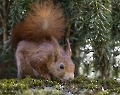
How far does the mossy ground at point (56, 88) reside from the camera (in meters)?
2.10

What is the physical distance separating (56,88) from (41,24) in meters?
0.56

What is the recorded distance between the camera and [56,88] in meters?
2.19

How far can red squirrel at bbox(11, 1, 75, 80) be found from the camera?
253cm

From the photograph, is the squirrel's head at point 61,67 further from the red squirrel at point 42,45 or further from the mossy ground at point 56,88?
the mossy ground at point 56,88

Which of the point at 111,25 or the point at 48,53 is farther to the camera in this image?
the point at 111,25

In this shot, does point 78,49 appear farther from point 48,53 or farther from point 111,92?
point 111,92

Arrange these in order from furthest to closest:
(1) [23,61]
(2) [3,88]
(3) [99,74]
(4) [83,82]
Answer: (3) [99,74], (1) [23,61], (4) [83,82], (2) [3,88]

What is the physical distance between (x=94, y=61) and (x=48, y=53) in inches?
18.1

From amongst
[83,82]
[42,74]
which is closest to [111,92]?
[83,82]

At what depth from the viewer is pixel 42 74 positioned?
2512 millimetres

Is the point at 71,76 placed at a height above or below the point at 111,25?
below

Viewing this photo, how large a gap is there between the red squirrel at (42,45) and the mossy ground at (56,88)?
16 cm

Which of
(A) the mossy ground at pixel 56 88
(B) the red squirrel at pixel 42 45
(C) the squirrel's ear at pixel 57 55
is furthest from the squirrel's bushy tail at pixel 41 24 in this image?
(A) the mossy ground at pixel 56 88

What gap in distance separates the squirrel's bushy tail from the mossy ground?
362 millimetres
